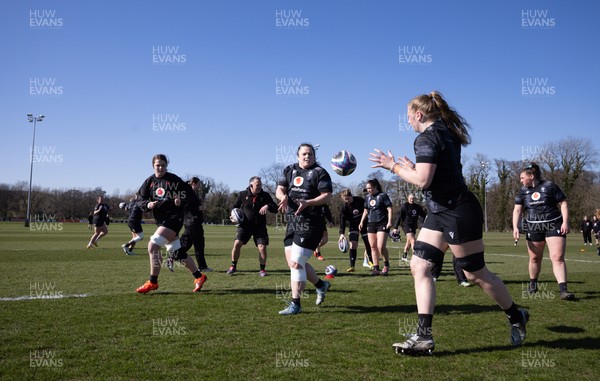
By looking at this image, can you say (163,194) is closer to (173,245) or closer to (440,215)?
(173,245)

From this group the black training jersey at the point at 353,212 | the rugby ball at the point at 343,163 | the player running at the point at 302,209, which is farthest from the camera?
the black training jersey at the point at 353,212

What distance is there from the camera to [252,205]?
11.4 meters

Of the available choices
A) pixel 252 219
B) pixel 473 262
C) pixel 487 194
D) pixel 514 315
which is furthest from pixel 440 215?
pixel 487 194

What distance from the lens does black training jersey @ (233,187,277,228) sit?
11.3 metres

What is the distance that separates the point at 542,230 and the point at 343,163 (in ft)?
12.8

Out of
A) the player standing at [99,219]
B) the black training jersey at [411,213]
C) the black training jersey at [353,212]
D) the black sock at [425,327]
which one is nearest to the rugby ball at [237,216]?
the black training jersey at [353,212]

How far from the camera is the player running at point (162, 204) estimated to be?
770 cm

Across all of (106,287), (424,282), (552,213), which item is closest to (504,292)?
(424,282)

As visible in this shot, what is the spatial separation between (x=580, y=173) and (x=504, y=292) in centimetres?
7225

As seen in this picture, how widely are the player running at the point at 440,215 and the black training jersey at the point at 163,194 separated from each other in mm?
4521

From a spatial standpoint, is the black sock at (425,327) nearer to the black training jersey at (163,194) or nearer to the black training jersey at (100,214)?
the black training jersey at (163,194)

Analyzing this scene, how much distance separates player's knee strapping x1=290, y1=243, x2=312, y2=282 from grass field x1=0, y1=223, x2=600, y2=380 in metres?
0.52

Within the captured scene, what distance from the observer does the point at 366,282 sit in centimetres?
977

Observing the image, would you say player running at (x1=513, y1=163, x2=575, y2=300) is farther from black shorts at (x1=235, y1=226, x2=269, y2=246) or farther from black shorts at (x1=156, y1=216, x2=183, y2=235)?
black shorts at (x1=156, y1=216, x2=183, y2=235)
